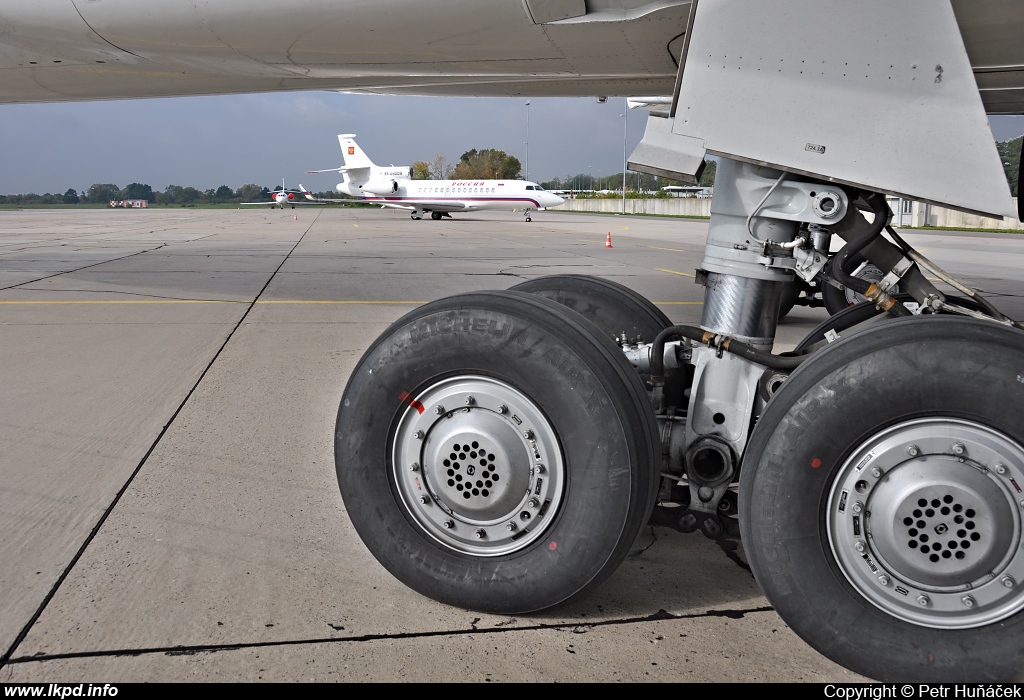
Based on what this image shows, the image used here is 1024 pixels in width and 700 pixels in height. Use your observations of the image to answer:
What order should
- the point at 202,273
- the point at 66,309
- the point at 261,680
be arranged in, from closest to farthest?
the point at 261,680
the point at 66,309
the point at 202,273

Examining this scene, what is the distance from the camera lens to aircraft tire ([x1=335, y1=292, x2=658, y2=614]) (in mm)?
2303

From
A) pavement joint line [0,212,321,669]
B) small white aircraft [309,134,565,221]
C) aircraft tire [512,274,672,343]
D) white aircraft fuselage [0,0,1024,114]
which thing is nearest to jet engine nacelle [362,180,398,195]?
small white aircraft [309,134,565,221]

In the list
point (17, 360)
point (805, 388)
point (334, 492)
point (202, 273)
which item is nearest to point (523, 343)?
point (805, 388)

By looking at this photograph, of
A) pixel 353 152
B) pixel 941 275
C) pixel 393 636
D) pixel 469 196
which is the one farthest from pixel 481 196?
pixel 393 636

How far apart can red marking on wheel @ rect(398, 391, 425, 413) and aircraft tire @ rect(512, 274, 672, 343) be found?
1204 millimetres

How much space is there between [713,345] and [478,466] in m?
0.83

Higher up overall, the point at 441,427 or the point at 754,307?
the point at 754,307

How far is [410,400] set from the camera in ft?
8.11

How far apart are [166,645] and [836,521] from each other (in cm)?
178

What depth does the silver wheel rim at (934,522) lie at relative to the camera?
200cm

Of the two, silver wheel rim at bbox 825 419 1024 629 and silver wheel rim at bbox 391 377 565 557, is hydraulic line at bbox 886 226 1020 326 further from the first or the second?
silver wheel rim at bbox 391 377 565 557

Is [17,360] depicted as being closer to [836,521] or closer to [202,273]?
[836,521]

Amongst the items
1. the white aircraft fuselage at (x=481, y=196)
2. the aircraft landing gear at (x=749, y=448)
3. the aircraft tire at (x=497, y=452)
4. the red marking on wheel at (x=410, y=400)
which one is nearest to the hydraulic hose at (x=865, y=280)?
the aircraft landing gear at (x=749, y=448)

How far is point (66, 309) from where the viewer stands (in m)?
8.34
